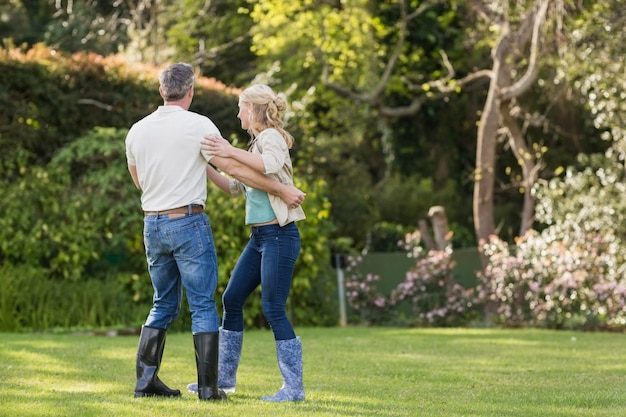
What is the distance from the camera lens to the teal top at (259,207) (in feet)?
19.4

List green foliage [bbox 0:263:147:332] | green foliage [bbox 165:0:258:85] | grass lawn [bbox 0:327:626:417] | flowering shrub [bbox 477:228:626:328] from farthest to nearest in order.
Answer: green foliage [bbox 165:0:258:85]
flowering shrub [bbox 477:228:626:328]
green foliage [bbox 0:263:147:332]
grass lawn [bbox 0:327:626:417]

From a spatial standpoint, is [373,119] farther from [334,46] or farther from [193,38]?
[193,38]

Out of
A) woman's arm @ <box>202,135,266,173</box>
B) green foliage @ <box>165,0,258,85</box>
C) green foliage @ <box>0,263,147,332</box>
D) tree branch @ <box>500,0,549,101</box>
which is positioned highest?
green foliage @ <box>165,0,258,85</box>

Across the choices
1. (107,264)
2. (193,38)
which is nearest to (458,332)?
(107,264)

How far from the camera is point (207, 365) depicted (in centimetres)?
571

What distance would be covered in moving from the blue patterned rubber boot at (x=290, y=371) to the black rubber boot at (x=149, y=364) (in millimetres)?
587

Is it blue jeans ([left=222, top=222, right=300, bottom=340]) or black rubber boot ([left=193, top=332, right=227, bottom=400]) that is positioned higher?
blue jeans ([left=222, top=222, right=300, bottom=340])

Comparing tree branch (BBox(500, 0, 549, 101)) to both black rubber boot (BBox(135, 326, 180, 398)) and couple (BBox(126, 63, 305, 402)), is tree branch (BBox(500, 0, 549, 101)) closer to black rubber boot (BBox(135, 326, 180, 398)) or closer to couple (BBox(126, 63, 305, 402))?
couple (BBox(126, 63, 305, 402))

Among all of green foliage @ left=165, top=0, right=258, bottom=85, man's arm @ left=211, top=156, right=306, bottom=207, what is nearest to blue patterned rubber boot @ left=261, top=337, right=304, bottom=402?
man's arm @ left=211, top=156, right=306, bottom=207

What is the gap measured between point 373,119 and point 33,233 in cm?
1160

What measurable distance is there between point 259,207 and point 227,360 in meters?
0.92

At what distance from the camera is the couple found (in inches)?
226

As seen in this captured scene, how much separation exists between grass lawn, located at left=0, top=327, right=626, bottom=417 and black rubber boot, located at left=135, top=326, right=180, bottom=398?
0.33 ft

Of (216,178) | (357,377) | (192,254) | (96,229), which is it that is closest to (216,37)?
(96,229)
